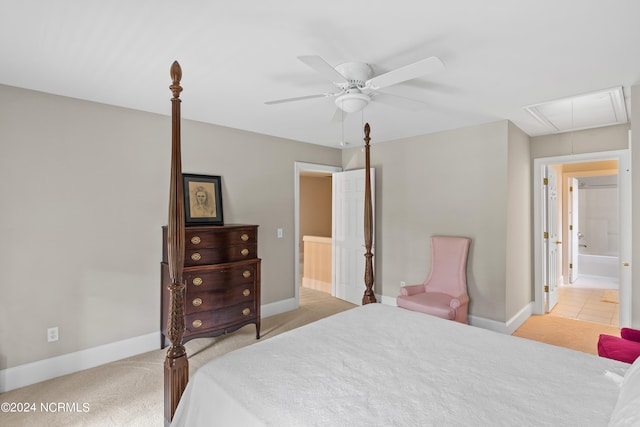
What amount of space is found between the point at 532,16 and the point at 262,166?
320 cm

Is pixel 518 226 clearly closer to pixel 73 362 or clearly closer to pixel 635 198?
pixel 635 198

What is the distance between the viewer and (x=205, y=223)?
3643 mm

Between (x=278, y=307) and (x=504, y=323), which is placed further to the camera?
(x=278, y=307)

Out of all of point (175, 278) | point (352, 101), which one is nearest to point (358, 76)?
point (352, 101)

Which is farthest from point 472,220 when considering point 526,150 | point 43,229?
point 43,229

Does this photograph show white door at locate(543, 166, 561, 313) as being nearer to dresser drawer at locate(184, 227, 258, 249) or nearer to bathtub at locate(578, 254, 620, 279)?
bathtub at locate(578, 254, 620, 279)

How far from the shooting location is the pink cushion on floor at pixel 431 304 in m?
3.32

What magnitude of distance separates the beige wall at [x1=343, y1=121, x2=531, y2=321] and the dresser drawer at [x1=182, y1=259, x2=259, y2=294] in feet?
6.75

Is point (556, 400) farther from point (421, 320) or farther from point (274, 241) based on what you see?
point (274, 241)

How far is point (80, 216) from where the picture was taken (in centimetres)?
293

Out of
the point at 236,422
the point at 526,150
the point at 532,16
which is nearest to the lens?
the point at 236,422

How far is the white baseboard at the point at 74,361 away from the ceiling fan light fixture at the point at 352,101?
2.92 meters

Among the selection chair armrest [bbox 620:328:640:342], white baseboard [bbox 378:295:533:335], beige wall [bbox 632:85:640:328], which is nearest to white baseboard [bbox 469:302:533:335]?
white baseboard [bbox 378:295:533:335]

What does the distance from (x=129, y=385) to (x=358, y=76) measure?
118 inches
